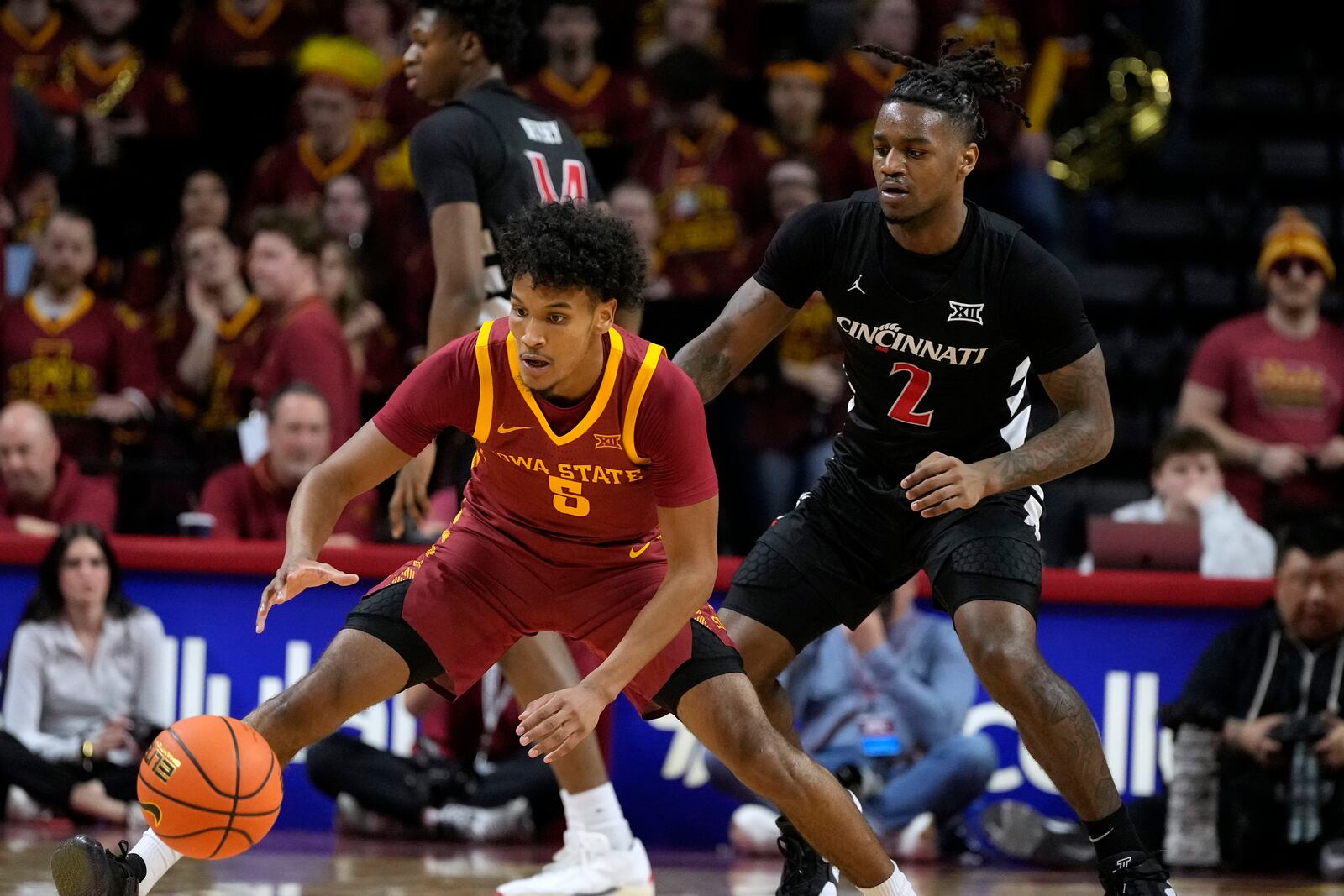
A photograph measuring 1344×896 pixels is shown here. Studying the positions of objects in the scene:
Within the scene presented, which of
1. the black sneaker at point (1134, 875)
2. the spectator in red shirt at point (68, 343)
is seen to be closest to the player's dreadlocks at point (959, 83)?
the black sneaker at point (1134, 875)

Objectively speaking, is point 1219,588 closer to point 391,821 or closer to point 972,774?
point 972,774

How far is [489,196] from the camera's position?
575cm

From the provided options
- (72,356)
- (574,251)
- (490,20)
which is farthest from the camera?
(72,356)

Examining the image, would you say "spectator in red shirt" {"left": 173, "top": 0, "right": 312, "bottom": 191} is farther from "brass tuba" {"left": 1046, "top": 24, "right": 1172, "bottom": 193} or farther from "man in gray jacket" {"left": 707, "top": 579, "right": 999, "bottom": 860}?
"man in gray jacket" {"left": 707, "top": 579, "right": 999, "bottom": 860}

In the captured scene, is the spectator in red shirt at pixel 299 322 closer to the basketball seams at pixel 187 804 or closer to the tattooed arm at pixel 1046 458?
the basketball seams at pixel 187 804

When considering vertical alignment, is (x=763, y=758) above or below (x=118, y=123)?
below

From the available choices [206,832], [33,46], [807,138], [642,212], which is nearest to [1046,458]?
[206,832]

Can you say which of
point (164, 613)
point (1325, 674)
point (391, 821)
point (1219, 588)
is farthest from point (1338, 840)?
point (164, 613)

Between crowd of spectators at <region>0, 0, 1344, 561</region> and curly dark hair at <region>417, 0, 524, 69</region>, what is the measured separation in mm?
1579

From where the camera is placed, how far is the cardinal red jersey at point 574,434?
14.9ft

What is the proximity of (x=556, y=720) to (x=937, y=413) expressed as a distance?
1.52 m

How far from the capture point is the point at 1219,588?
721cm

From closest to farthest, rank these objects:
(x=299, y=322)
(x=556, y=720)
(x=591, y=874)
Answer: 1. (x=556, y=720)
2. (x=591, y=874)
3. (x=299, y=322)

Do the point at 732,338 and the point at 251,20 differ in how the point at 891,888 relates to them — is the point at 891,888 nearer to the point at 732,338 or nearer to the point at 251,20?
the point at 732,338
